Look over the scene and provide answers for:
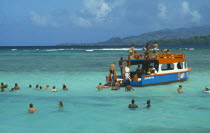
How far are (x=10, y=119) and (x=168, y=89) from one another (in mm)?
12378

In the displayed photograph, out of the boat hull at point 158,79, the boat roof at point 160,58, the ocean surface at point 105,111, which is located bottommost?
the ocean surface at point 105,111

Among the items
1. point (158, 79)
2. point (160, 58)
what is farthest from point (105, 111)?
point (160, 58)

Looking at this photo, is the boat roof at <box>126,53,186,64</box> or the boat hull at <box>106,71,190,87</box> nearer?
the boat hull at <box>106,71,190,87</box>

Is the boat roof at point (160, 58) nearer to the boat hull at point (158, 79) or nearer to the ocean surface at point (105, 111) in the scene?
the boat hull at point (158, 79)

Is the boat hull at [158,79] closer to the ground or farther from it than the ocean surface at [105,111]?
farther from it

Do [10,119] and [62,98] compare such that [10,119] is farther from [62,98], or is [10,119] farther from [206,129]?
[206,129]

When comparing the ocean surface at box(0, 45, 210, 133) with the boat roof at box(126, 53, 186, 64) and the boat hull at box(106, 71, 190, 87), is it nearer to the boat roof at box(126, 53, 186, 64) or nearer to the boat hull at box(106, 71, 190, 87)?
the boat hull at box(106, 71, 190, 87)

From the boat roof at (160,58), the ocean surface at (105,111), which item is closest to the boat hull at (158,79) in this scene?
the ocean surface at (105,111)

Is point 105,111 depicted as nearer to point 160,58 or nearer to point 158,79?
point 158,79

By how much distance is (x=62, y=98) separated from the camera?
2150cm

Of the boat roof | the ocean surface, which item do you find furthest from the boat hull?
the boat roof

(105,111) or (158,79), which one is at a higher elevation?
(158,79)

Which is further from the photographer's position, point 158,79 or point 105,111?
point 158,79

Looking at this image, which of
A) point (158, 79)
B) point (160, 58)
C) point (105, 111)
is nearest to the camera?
point (105, 111)
